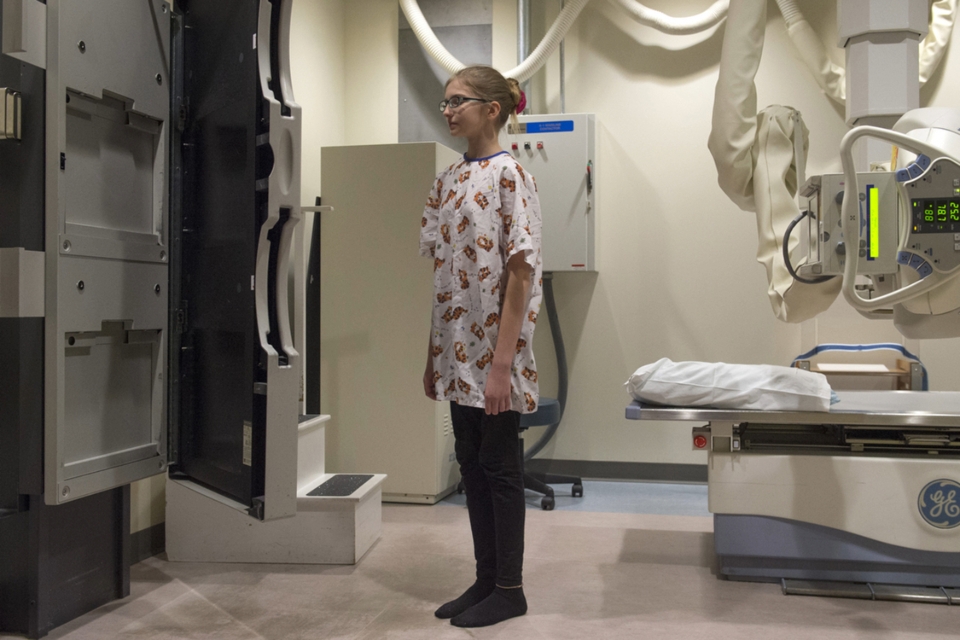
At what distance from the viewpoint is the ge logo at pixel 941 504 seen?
2641mm

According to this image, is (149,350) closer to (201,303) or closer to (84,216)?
(201,303)

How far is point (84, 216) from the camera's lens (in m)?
2.16

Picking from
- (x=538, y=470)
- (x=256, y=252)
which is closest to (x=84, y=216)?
(x=256, y=252)

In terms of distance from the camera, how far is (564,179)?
438 cm

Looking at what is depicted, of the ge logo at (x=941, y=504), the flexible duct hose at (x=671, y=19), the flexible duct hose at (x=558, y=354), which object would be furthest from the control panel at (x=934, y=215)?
the flexible duct hose at (x=558, y=354)

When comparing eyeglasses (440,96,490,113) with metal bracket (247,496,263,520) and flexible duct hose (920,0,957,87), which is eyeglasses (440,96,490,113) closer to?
metal bracket (247,496,263,520)

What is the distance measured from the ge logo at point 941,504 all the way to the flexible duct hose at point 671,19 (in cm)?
261

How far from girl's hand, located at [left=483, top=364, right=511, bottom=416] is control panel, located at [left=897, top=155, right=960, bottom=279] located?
3.48ft

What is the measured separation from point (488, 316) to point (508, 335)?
9cm

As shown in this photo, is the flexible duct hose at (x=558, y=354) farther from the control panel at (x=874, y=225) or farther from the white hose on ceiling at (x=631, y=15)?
the control panel at (x=874, y=225)

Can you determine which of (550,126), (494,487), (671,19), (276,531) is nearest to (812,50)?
(671,19)

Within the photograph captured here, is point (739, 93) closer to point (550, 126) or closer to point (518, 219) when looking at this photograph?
point (518, 219)

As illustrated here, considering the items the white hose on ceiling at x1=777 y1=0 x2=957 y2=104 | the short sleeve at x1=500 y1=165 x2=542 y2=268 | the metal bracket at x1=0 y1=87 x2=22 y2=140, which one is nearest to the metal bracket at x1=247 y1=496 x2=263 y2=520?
the short sleeve at x1=500 y1=165 x2=542 y2=268

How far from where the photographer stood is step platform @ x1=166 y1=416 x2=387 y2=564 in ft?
9.84
